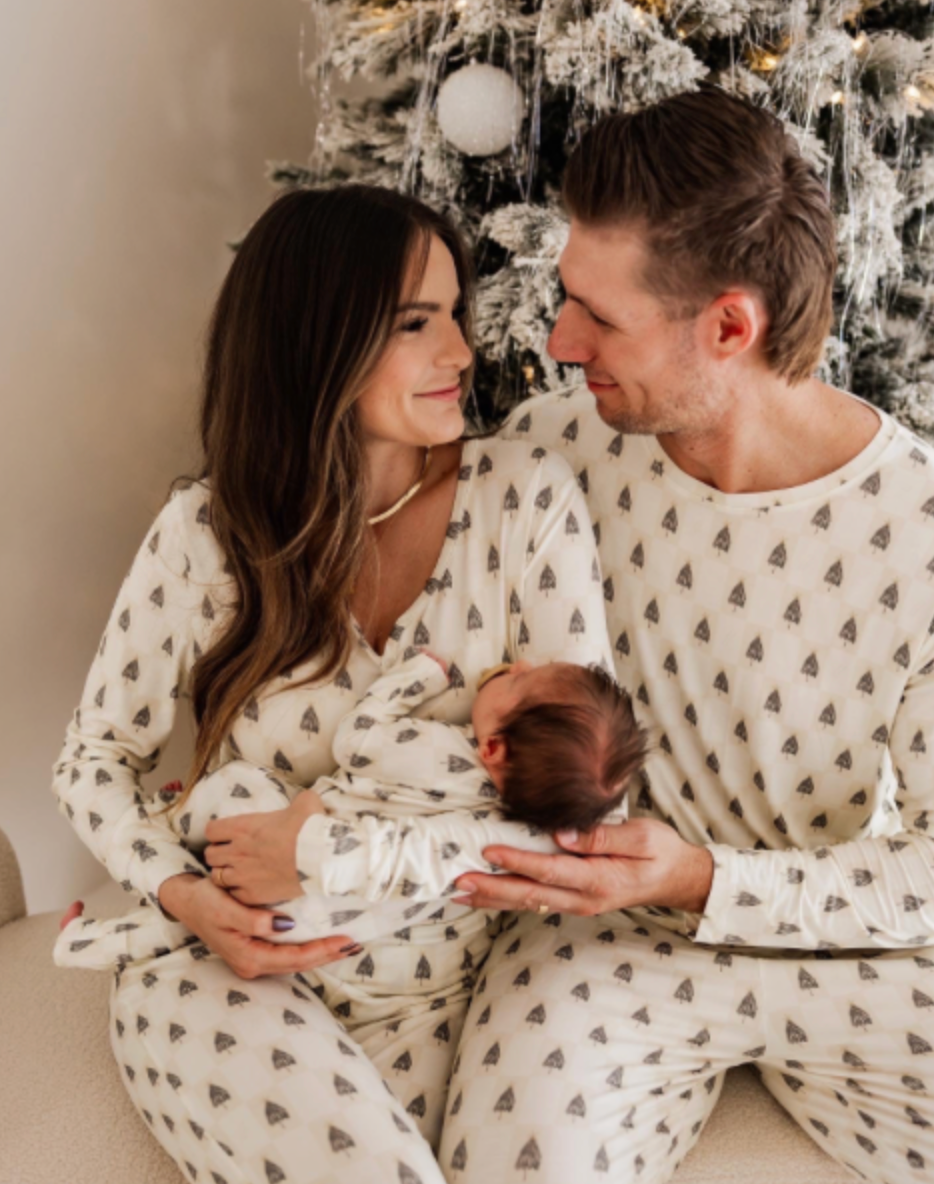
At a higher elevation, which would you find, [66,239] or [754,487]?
[66,239]

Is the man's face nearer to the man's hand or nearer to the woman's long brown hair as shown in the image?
the woman's long brown hair

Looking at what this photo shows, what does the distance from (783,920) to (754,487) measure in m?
0.57

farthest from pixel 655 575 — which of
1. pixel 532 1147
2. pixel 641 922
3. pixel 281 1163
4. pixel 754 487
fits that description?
pixel 281 1163

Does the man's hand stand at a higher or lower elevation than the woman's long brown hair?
lower

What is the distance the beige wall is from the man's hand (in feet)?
4.50

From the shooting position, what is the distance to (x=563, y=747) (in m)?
1.27

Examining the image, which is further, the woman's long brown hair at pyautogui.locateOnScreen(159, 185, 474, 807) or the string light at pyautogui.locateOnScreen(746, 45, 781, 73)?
the string light at pyautogui.locateOnScreen(746, 45, 781, 73)

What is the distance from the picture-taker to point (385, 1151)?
1.20 meters

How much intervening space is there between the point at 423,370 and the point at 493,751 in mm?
522

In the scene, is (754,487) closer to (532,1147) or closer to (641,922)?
(641,922)

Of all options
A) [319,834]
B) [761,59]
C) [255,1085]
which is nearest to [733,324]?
[761,59]

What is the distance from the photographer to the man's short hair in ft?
4.79

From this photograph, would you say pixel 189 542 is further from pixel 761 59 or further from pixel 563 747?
pixel 761 59

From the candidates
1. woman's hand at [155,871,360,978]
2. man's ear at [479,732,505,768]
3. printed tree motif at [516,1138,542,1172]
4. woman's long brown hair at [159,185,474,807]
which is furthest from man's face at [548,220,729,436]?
printed tree motif at [516,1138,542,1172]
